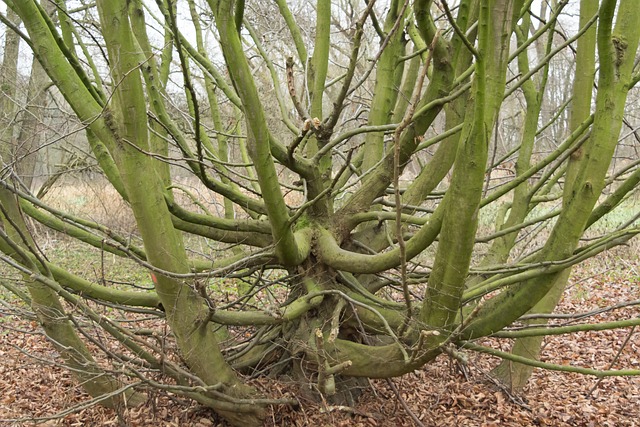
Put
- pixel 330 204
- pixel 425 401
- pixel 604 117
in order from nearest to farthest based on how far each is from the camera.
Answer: pixel 604 117, pixel 330 204, pixel 425 401

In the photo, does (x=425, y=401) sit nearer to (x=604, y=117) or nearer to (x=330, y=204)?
(x=330, y=204)

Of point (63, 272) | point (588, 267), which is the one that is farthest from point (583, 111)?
Result: point (588, 267)

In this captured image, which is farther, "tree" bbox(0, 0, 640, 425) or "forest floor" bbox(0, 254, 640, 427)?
"forest floor" bbox(0, 254, 640, 427)

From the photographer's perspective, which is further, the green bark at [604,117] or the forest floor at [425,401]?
the forest floor at [425,401]

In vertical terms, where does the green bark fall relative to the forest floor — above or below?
above

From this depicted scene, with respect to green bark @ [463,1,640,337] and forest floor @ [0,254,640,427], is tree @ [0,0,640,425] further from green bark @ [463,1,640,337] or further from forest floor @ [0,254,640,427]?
forest floor @ [0,254,640,427]

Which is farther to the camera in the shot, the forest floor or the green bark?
the forest floor

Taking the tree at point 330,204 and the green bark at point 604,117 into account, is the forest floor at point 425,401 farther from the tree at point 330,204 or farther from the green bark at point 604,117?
the green bark at point 604,117

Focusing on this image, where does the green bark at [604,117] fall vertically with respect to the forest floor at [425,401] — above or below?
above

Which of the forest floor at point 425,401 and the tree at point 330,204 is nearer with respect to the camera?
the tree at point 330,204

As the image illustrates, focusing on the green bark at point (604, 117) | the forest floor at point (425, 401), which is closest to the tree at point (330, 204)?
the green bark at point (604, 117)

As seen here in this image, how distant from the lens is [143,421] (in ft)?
13.1

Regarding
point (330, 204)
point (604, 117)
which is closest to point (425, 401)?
point (330, 204)

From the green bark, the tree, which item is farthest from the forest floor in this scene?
the green bark
